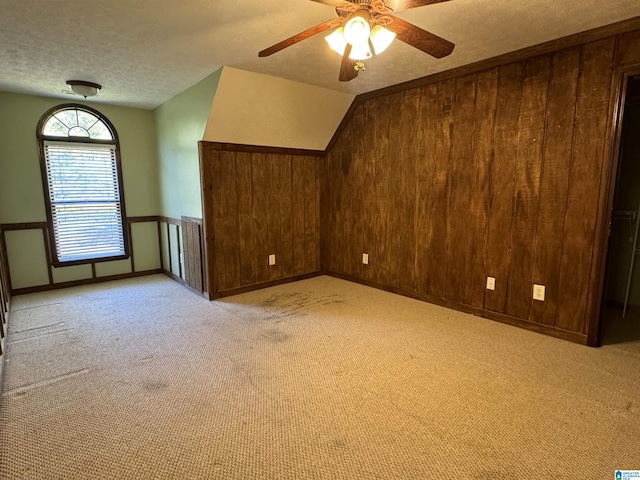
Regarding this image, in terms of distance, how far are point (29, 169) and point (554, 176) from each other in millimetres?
5326

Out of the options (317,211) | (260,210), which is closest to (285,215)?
(260,210)

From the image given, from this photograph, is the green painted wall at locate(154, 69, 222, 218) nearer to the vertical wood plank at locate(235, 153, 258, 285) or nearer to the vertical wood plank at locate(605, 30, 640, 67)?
the vertical wood plank at locate(235, 153, 258, 285)

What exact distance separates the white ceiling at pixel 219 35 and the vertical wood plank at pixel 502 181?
28cm

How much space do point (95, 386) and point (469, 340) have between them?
103 inches

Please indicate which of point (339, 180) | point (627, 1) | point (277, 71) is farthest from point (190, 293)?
point (627, 1)

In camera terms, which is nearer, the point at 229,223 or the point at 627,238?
the point at 627,238

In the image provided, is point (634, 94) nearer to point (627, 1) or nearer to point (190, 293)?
point (627, 1)

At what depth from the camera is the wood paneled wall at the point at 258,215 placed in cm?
364

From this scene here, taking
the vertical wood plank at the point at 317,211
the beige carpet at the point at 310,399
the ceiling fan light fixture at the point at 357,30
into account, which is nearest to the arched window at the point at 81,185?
the beige carpet at the point at 310,399

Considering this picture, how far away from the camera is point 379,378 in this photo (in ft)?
6.93

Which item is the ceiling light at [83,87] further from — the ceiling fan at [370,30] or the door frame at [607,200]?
the door frame at [607,200]

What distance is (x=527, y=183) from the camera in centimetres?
273

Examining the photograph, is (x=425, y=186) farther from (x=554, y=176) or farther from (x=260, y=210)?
(x=260, y=210)

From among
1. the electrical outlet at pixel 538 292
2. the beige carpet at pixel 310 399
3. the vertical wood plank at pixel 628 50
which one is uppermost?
the vertical wood plank at pixel 628 50
